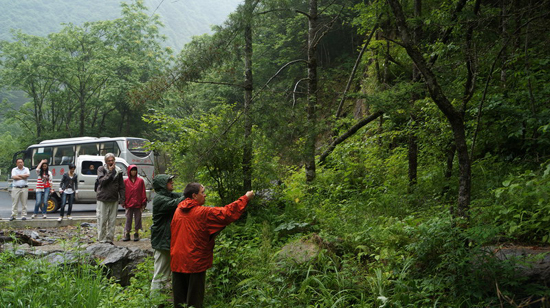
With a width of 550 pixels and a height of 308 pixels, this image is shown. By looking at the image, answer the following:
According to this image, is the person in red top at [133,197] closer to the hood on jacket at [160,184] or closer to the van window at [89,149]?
the hood on jacket at [160,184]

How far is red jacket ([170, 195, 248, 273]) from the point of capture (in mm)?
4645

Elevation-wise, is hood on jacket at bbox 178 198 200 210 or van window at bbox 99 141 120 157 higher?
van window at bbox 99 141 120 157

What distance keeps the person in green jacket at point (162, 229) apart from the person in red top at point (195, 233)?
2.31 feet

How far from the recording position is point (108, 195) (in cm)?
830

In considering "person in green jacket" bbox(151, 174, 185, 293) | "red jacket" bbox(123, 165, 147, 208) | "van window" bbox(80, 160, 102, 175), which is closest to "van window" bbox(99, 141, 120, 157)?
"van window" bbox(80, 160, 102, 175)

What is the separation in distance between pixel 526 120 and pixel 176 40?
5441 inches

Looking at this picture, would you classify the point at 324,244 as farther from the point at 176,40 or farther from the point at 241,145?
the point at 176,40

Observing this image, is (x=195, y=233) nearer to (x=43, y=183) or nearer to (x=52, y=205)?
(x=43, y=183)

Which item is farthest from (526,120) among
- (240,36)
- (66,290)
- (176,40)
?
(176,40)

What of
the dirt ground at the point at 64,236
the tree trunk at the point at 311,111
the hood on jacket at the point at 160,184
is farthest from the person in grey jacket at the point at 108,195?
the tree trunk at the point at 311,111

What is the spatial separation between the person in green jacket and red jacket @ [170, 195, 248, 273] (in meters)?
0.79

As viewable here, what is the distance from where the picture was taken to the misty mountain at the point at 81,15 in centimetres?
8112

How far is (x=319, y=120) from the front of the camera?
838 cm

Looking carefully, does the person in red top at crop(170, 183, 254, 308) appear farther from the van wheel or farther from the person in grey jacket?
the van wheel
